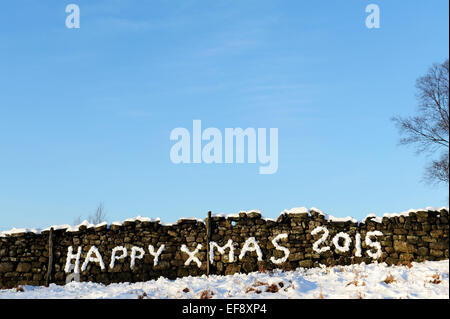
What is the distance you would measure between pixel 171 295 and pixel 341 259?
Answer: 22.3 ft

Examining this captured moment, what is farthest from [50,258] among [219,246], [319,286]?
[319,286]

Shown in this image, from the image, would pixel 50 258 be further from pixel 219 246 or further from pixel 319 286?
pixel 319 286

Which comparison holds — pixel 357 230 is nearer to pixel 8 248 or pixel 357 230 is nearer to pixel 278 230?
pixel 278 230

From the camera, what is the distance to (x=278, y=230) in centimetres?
1596

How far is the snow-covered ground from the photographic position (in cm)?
1078

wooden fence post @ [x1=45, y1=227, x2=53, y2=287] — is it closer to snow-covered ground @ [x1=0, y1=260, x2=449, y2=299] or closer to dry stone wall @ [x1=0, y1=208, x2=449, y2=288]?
dry stone wall @ [x1=0, y1=208, x2=449, y2=288]

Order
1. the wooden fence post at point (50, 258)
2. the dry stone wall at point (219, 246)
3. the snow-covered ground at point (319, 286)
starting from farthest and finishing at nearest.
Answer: the wooden fence post at point (50, 258)
the dry stone wall at point (219, 246)
the snow-covered ground at point (319, 286)

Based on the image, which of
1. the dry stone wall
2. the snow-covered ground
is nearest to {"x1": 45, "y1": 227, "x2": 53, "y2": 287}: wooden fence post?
the dry stone wall

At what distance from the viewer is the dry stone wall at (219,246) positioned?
15.5 metres

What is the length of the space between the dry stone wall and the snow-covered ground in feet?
2.59

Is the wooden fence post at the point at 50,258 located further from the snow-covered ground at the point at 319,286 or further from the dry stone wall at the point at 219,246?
the snow-covered ground at the point at 319,286

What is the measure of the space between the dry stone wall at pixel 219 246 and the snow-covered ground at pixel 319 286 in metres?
0.79

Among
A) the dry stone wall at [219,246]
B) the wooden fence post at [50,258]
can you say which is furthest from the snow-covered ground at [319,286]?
the wooden fence post at [50,258]
